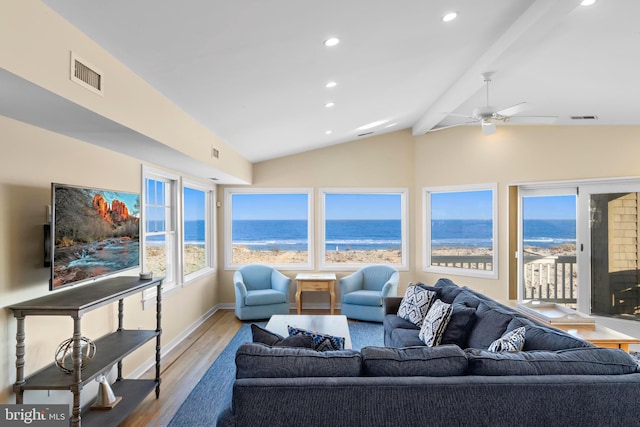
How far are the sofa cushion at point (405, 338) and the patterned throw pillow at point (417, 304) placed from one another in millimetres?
180

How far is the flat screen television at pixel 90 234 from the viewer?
2.38 m

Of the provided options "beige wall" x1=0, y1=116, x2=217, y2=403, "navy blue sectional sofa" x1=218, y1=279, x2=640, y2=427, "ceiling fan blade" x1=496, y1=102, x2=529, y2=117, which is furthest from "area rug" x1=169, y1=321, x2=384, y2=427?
"ceiling fan blade" x1=496, y1=102, x2=529, y2=117

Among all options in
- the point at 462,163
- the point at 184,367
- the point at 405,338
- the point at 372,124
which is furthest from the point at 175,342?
the point at 462,163

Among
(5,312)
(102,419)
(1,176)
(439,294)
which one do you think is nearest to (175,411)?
(102,419)

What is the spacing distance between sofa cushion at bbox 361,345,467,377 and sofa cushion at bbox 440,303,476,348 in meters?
1.28

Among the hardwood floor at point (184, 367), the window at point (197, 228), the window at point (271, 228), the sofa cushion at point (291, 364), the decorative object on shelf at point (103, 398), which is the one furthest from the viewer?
the window at point (271, 228)

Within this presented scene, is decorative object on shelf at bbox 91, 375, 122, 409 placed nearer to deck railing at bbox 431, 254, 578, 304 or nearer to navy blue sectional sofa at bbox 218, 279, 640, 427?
navy blue sectional sofa at bbox 218, 279, 640, 427

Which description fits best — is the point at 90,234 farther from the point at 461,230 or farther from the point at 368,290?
the point at 461,230

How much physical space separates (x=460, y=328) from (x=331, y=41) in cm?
252

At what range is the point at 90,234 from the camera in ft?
8.89

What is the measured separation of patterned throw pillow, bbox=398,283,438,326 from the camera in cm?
391

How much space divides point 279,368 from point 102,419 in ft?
5.48

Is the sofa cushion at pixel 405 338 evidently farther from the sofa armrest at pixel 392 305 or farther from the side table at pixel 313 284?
the side table at pixel 313 284

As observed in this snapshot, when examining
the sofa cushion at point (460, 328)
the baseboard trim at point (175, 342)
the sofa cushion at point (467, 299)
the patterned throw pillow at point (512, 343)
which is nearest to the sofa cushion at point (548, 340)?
the patterned throw pillow at point (512, 343)
